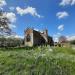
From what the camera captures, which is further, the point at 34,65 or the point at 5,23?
the point at 5,23

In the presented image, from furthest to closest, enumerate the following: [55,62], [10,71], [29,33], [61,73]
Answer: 1. [29,33]
2. [55,62]
3. [10,71]
4. [61,73]

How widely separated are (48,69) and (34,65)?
0.85 meters

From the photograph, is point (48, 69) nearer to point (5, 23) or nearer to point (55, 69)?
point (55, 69)

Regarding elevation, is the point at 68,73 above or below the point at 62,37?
below

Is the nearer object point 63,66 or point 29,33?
point 63,66

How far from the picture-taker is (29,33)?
5828 cm

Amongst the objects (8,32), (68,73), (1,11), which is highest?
(1,11)

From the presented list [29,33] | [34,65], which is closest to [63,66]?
[34,65]

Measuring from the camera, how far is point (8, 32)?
40.3m

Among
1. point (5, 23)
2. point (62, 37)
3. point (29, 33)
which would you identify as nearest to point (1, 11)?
point (5, 23)

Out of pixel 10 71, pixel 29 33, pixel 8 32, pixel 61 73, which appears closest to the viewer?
pixel 61 73

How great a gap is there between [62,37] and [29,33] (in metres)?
37.7

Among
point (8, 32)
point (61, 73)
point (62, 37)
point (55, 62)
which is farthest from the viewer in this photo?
point (62, 37)

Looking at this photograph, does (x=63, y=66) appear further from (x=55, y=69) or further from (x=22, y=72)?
(x=22, y=72)
